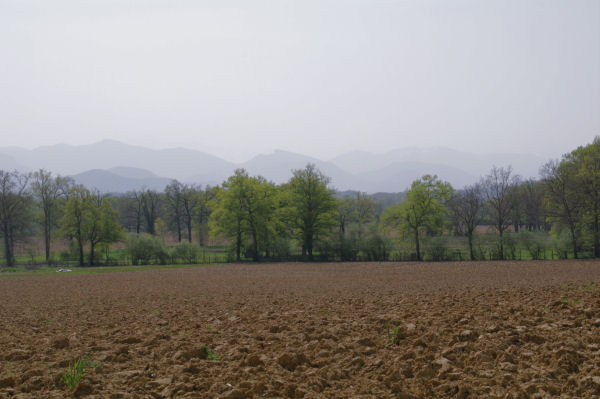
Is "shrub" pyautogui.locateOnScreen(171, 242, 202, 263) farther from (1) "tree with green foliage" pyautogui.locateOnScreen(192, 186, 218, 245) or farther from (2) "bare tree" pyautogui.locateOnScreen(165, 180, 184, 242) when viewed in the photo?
→ (2) "bare tree" pyautogui.locateOnScreen(165, 180, 184, 242)

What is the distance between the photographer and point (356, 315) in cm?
1201

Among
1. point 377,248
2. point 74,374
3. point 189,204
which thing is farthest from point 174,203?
point 74,374

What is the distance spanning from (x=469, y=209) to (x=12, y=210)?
233 feet

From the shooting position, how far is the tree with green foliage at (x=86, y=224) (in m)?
59.9

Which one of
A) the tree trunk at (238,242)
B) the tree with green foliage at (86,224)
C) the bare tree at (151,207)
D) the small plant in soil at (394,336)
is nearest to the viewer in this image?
the small plant in soil at (394,336)

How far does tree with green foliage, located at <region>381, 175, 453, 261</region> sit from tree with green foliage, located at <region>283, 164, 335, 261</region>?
447 inches

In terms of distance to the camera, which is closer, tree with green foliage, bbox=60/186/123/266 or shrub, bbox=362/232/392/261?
shrub, bbox=362/232/392/261

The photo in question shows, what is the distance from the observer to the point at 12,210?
60.1m

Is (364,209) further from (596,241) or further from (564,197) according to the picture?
(596,241)

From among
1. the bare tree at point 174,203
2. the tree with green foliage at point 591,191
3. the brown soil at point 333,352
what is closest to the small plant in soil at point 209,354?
the brown soil at point 333,352

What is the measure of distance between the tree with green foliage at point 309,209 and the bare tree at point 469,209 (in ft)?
65.6

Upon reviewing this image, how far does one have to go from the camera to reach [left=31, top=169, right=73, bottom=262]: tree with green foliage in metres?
65.9

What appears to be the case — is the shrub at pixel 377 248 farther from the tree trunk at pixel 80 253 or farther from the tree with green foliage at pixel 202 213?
the tree trunk at pixel 80 253

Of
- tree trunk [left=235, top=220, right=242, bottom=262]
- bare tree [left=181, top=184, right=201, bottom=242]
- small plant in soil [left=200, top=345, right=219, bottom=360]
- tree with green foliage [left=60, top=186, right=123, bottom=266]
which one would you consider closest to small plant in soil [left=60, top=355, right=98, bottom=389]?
small plant in soil [left=200, top=345, right=219, bottom=360]
